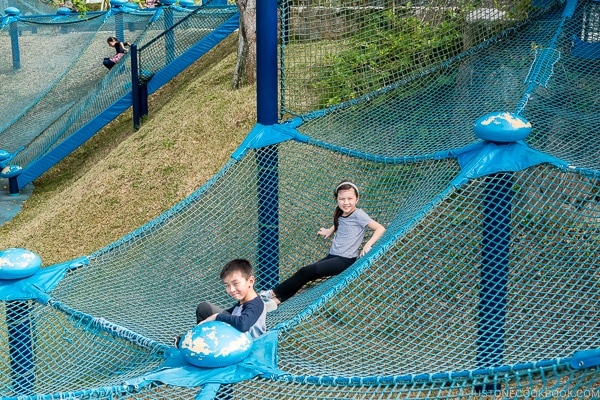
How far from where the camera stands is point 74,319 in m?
3.82

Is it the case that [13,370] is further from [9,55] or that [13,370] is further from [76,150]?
[9,55]

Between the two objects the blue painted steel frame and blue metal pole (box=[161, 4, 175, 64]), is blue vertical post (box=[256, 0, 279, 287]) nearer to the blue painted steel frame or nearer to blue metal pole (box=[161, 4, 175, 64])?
blue metal pole (box=[161, 4, 175, 64])

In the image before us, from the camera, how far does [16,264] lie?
3.83 metres

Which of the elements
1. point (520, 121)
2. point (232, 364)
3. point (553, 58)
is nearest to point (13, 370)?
point (232, 364)

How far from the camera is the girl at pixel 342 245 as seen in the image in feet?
13.7

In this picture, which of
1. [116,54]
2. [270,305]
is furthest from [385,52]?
[116,54]

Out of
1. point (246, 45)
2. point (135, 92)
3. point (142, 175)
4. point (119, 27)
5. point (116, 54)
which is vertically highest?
point (246, 45)

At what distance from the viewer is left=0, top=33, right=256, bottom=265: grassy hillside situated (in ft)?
23.5

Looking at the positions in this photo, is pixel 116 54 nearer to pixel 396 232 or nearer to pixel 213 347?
pixel 396 232

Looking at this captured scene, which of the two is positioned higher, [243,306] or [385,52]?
[385,52]

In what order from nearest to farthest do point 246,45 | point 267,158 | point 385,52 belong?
point 267,158, point 385,52, point 246,45

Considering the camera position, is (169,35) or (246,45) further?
(169,35)

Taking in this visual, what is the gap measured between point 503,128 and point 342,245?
98cm

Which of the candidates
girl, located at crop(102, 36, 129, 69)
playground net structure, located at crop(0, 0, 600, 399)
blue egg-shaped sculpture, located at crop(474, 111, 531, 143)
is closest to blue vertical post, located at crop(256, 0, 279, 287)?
playground net structure, located at crop(0, 0, 600, 399)
